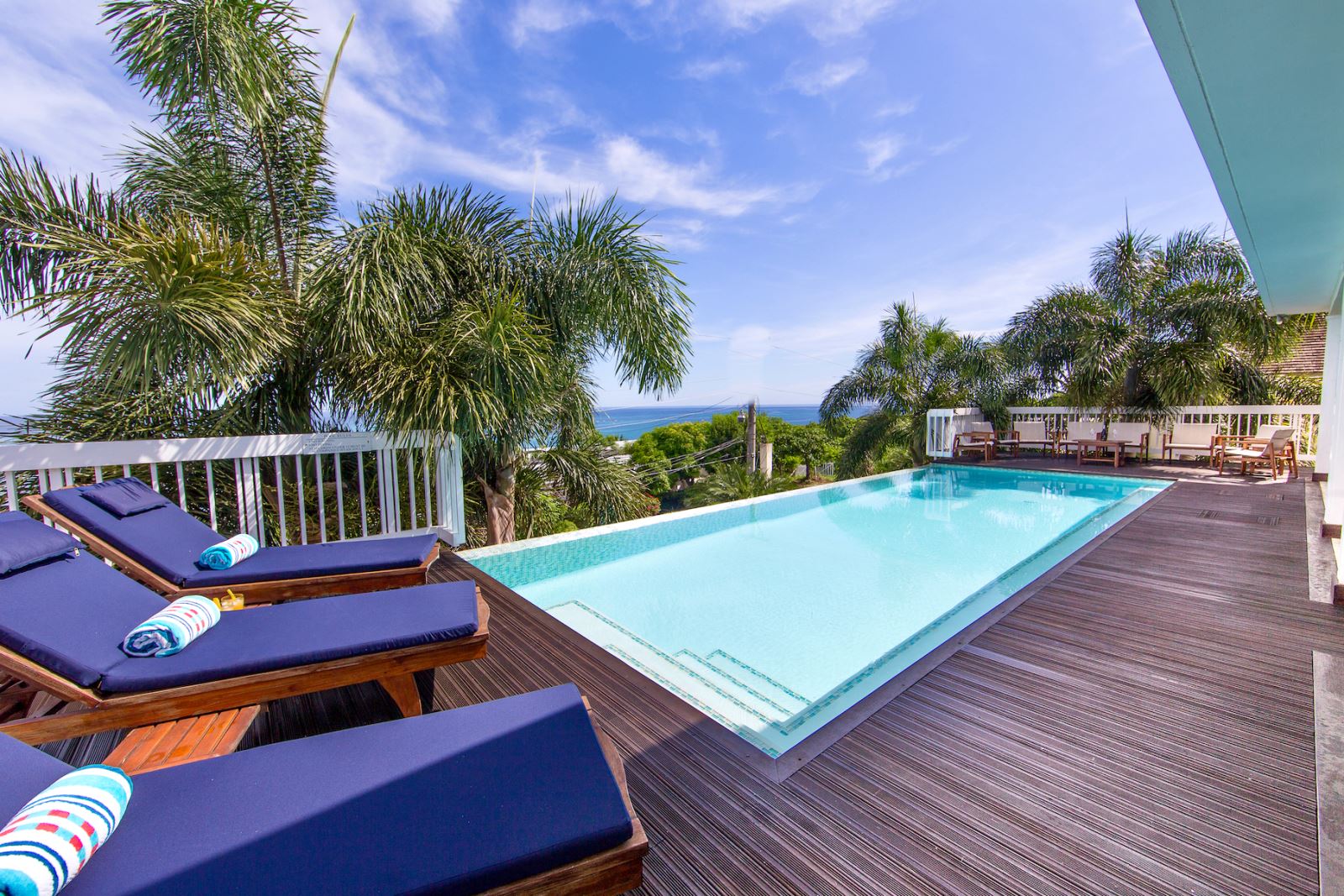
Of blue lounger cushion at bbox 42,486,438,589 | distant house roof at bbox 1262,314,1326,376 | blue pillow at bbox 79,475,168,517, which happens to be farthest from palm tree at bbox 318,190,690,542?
distant house roof at bbox 1262,314,1326,376

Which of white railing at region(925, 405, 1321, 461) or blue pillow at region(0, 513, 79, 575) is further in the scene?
white railing at region(925, 405, 1321, 461)

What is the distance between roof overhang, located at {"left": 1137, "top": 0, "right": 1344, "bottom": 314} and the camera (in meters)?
1.85

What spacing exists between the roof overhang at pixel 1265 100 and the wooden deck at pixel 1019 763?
240cm

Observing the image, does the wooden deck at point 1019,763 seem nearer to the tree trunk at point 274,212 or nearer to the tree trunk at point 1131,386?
the tree trunk at point 274,212

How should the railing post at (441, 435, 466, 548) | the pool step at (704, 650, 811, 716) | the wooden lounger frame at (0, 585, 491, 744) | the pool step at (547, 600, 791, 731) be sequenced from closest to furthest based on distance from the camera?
the wooden lounger frame at (0, 585, 491, 744) → the pool step at (547, 600, 791, 731) → the pool step at (704, 650, 811, 716) → the railing post at (441, 435, 466, 548)

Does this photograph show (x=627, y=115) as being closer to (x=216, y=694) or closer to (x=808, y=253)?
(x=808, y=253)

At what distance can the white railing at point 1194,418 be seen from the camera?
901 centimetres

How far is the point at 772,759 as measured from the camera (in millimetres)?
1843

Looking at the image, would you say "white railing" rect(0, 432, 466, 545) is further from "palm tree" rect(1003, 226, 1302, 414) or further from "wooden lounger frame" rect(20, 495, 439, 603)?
"palm tree" rect(1003, 226, 1302, 414)

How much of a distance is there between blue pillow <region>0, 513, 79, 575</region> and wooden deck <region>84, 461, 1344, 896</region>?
0.97 m

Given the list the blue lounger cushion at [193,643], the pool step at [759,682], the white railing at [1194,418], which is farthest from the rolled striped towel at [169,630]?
the white railing at [1194,418]

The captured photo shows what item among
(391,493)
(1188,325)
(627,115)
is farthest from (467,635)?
(627,115)

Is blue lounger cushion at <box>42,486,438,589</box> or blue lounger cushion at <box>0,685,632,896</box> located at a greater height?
blue lounger cushion at <box>42,486,438,589</box>

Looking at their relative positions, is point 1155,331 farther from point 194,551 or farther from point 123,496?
point 123,496
